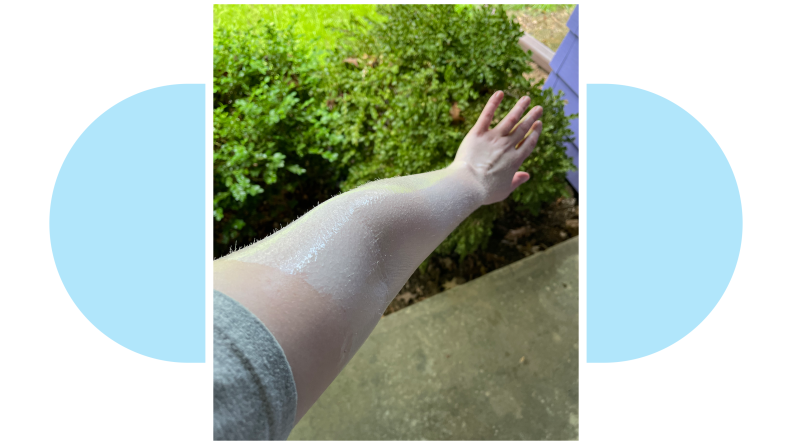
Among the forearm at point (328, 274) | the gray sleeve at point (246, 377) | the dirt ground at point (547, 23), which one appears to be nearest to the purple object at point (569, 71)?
the dirt ground at point (547, 23)

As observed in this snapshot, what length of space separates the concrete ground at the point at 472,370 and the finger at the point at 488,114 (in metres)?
0.75

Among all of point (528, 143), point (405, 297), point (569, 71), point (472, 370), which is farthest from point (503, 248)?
point (569, 71)

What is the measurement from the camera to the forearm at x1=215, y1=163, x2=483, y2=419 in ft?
2.03

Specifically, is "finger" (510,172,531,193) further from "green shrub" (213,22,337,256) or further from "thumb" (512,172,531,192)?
"green shrub" (213,22,337,256)

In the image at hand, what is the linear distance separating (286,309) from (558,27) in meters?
1.80

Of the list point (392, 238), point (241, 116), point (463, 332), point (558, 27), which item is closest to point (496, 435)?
point (463, 332)

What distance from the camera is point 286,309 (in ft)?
2.02

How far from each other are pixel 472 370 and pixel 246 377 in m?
1.22

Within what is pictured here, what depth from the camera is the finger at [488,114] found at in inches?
50.2

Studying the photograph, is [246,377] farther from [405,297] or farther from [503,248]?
[503,248]
